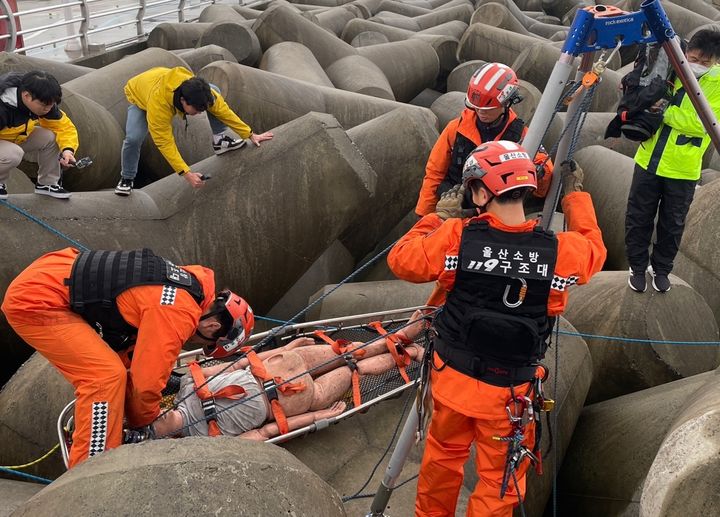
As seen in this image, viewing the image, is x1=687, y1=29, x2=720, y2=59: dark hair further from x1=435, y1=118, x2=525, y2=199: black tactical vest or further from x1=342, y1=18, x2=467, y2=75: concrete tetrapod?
x1=342, y1=18, x2=467, y2=75: concrete tetrapod

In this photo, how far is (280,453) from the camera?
2.67 metres

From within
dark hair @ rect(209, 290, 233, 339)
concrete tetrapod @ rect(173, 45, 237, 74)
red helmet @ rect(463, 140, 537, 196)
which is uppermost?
red helmet @ rect(463, 140, 537, 196)

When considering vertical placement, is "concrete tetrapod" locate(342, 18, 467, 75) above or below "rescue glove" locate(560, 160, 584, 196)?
below

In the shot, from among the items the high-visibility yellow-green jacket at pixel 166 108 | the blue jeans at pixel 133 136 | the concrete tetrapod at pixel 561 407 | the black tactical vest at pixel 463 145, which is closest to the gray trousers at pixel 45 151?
the blue jeans at pixel 133 136

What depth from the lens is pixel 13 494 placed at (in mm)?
3318

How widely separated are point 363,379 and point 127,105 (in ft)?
18.0

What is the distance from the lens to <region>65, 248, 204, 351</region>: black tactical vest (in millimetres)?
3730

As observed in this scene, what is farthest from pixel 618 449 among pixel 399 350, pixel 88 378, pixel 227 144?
pixel 227 144

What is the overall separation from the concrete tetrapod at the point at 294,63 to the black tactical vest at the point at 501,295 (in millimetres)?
7955

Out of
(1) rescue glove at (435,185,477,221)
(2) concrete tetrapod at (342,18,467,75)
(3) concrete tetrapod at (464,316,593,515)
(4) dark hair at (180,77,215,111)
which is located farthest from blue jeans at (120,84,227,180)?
(2) concrete tetrapod at (342,18,467,75)

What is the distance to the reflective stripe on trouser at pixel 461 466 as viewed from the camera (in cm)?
343

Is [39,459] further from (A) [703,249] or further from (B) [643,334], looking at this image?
(A) [703,249]

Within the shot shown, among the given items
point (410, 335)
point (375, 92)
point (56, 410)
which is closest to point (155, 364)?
point (56, 410)

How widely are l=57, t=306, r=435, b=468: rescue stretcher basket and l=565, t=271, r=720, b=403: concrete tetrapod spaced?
1434 millimetres
